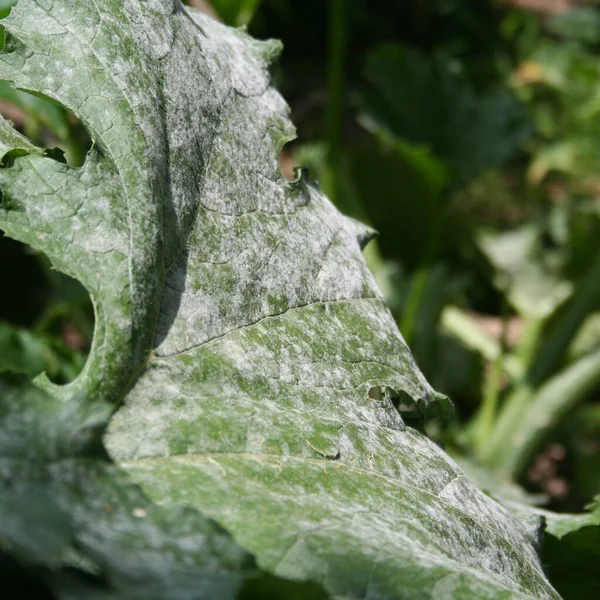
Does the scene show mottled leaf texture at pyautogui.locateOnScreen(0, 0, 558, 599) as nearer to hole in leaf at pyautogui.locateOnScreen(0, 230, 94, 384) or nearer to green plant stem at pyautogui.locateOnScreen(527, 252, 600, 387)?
hole in leaf at pyautogui.locateOnScreen(0, 230, 94, 384)

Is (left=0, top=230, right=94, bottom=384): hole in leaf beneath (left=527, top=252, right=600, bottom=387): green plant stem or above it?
beneath

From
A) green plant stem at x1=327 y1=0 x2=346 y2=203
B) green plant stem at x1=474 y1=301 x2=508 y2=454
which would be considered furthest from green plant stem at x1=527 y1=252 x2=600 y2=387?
green plant stem at x1=327 y1=0 x2=346 y2=203

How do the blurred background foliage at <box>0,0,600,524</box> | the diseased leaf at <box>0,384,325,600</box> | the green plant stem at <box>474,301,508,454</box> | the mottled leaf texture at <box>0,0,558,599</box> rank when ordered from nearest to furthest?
1. the diseased leaf at <box>0,384,325,600</box>
2. the mottled leaf texture at <box>0,0,558,599</box>
3. the blurred background foliage at <box>0,0,600,524</box>
4. the green plant stem at <box>474,301,508,454</box>

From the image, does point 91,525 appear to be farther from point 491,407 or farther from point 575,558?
point 491,407

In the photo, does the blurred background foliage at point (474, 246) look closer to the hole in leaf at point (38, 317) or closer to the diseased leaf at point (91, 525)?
the hole in leaf at point (38, 317)

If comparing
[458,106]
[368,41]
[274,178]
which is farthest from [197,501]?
[368,41]

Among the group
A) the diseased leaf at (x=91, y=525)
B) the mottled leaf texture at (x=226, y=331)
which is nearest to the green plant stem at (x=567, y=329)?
the mottled leaf texture at (x=226, y=331)
